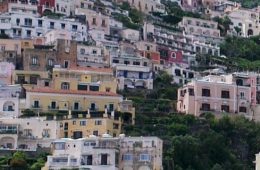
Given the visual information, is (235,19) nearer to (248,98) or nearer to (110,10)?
(110,10)

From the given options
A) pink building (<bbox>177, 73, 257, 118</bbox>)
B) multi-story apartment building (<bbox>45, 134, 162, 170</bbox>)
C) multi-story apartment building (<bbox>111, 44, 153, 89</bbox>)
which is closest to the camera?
multi-story apartment building (<bbox>45, 134, 162, 170</bbox>)

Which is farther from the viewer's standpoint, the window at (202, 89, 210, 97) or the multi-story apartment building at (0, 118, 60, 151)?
the window at (202, 89, 210, 97)

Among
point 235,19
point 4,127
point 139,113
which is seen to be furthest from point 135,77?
point 235,19

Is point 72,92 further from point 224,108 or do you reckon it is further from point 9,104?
point 224,108

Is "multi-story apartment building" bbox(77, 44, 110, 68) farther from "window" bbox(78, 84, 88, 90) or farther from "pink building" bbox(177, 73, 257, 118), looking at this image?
"pink building" bbox(177, 73, 257, 118)

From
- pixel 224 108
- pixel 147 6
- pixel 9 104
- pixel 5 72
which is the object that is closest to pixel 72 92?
pixel 9 104

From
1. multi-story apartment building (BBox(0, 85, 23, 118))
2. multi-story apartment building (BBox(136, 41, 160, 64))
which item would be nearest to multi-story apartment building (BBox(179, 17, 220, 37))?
multi-story apartment building (BBox(136, 41, 160, 64))

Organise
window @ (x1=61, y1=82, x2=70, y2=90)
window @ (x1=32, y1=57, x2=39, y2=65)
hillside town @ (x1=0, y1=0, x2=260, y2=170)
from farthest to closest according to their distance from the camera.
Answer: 1. window @ (x1=32, y1=57, x2=39, y2=65)
2. window @ (x1=61, y1=82, x2=70, y2=90)
3. hillside town @ (x1=0, y1=0, x2=260, y2=170)
